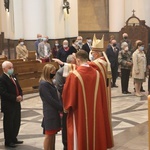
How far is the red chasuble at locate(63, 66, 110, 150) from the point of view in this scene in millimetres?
5398

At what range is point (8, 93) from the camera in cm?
693

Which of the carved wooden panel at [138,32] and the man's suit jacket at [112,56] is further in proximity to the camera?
the carved wooden panel at [138,32]

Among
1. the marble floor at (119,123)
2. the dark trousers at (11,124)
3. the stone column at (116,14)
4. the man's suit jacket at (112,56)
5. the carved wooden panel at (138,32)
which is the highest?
the stone column at (116,14)

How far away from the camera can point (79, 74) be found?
542 centimetres

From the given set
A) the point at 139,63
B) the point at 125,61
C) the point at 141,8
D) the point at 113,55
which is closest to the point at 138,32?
the point at 141,8

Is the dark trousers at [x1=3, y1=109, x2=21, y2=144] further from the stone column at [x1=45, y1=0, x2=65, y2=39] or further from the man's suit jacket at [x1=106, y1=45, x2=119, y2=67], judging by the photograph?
the stone column at [x1=45, y1=0, x2=65, y2=39]

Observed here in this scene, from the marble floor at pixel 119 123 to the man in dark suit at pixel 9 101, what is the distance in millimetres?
294

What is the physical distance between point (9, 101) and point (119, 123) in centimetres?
295

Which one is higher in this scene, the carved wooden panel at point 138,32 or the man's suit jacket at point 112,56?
the carved wooden panel at point 138,32

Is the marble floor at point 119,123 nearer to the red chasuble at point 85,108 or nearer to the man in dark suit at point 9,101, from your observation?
the man in dark suit at point 9,101

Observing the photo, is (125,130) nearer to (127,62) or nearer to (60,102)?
(60,102)

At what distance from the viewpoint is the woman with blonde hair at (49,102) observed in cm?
589

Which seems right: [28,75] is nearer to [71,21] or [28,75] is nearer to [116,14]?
[71,21]

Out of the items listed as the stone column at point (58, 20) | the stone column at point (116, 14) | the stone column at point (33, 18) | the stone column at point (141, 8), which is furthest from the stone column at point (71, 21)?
the stone column at point (141, 8)
